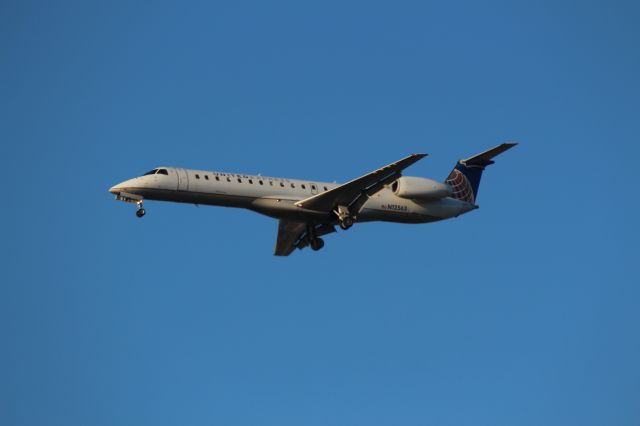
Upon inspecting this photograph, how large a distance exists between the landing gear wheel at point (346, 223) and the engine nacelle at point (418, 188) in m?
2.28

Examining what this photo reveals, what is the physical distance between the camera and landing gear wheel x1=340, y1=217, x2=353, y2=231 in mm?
36156

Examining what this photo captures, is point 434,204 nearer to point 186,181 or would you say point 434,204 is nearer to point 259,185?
point 259,185

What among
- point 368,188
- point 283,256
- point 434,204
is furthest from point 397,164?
point 283,256

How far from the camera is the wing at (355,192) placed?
34781 millimetres

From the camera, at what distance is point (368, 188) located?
118 feet

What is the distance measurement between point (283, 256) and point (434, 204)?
242 inches

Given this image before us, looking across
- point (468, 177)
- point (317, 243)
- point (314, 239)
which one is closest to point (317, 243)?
point (317, 243)

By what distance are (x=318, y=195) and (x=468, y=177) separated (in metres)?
7.29

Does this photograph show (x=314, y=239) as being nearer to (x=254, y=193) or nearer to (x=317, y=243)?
(x=317, y=243)

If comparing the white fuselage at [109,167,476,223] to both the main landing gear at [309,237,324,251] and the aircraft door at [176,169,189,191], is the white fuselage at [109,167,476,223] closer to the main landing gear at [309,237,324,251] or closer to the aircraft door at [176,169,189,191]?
the aircraft door at [176,169,189,191]

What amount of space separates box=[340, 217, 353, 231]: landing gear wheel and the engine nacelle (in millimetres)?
2279

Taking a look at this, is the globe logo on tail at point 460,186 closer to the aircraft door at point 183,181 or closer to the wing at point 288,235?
the wing at point 288,235

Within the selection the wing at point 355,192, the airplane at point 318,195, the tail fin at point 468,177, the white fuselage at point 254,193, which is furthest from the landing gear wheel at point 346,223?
the tail fin at point 468,177

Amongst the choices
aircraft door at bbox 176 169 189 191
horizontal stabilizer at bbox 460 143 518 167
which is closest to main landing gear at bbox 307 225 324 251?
aircraft door at bbox 176 169 189 191
